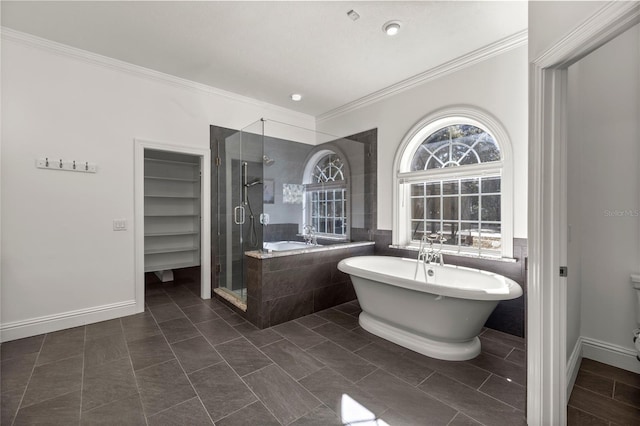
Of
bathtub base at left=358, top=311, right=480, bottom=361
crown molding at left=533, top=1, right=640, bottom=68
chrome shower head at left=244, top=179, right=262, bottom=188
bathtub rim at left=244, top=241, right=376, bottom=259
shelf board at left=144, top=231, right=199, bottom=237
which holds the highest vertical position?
crown molding at left=533, top=1, right=640, bottom=68

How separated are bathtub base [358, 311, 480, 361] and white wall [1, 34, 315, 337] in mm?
2797

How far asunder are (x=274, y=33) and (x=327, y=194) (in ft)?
6.77

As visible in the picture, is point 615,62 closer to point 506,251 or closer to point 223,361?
point 506,251

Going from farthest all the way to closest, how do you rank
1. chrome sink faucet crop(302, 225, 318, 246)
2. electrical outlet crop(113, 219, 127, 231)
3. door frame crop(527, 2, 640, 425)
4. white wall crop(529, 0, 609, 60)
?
chrome sink faucet crop(302, 225, 318, 246) → electrical outlet crop(113, 219, 127, 231) → door frame crop(527, 2, 640, 425) → white wall crop(529, 0, 609, 60)

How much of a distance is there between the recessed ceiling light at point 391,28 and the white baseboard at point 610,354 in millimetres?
2954

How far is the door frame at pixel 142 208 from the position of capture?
3.04 meters

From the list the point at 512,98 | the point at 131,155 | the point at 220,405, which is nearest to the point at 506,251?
the point at 512,98

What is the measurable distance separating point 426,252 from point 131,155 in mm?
3378

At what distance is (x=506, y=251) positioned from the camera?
2.56m

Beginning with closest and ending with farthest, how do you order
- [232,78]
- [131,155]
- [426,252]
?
[426,252], [131,155], [232,78]

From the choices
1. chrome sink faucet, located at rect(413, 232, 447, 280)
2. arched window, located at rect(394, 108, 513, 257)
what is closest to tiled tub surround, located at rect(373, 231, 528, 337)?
arched window, located at rect(394, 108, 513, 257)

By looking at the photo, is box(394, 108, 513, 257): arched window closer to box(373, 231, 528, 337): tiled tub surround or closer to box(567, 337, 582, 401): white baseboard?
box(373, 231, 528, 337): tiled tub surround

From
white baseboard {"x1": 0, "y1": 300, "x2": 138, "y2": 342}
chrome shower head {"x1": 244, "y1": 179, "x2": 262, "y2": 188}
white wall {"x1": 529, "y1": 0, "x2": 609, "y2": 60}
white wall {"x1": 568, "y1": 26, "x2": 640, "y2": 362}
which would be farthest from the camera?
chrome shower head {"x1": 244, "y1": 179, "x2": 262, "y2": 188}

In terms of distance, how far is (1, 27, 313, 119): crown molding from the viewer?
95.6 inches
